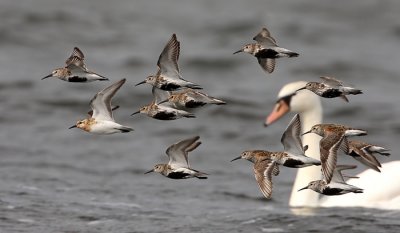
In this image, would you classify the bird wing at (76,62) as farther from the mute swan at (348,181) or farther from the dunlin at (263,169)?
the mute swan at (348,181)

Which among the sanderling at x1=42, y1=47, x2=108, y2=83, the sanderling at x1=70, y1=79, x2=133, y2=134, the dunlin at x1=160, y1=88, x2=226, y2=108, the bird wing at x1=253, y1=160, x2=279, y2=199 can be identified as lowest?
the bird wing at x1=253, y1=160, x2=279, y2=199

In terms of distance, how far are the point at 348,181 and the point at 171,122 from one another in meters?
6.85

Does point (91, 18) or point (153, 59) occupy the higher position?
point (91, 18)

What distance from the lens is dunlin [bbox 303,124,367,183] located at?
949 centimetres

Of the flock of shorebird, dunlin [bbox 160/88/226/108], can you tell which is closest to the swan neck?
the flock of shorebird

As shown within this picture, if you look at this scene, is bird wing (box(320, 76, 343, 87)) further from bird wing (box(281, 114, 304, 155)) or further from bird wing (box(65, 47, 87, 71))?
bird wing (box(65, 47, 87, 71))

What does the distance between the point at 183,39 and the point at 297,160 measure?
60.7 feet

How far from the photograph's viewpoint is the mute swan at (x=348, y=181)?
49.8 ft

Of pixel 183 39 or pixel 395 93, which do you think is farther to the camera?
pixel 183 39

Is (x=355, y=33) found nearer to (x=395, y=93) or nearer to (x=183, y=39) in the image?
(x=183, y=39)

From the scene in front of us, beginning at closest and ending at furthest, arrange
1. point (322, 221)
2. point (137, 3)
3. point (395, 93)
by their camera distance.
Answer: point (322, 221) < point (395, 93) < point (137, 3)

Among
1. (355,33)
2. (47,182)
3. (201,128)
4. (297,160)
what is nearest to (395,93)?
(201,128)

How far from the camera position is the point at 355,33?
2981cm

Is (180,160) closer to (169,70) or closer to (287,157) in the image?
(169,70)
